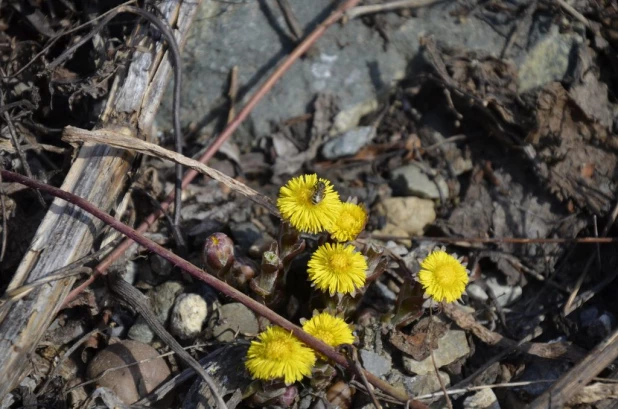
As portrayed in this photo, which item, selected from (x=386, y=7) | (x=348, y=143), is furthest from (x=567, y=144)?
(x=386, y=7)

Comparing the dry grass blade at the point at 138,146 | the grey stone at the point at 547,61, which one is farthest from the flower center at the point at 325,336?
the grey stone at the point at 547,61

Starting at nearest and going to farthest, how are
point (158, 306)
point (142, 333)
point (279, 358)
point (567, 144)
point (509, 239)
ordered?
point (279, 358), point (142, 333), point (158, 306), point (509, 239), point (567, 144)

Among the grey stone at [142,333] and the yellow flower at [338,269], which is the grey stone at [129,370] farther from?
the yellow flower at [338,269]

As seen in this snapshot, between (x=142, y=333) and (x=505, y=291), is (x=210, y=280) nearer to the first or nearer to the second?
(x=142, y=333)

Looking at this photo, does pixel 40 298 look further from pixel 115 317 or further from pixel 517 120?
pixel 517 120

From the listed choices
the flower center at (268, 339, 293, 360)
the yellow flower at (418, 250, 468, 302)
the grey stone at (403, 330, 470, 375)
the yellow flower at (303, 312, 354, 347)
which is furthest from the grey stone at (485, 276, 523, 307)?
the flower center at (268, 339, 293, 360)

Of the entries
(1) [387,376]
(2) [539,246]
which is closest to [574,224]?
(2) [539,246]
